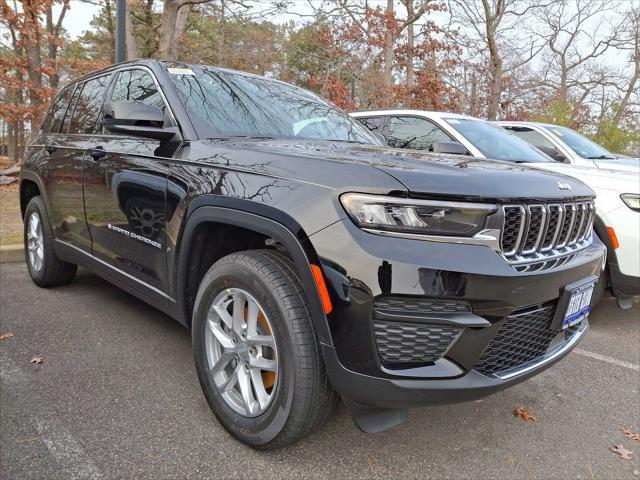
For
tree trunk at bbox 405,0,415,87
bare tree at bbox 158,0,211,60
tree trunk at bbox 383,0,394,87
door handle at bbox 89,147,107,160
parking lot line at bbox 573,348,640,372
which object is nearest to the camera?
door handle at bbox 89,147,107,160

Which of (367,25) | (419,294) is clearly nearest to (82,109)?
(419,294)

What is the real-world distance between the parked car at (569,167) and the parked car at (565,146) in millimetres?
207

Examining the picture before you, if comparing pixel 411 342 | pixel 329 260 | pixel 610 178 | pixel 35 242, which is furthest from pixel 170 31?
pixel 411 342

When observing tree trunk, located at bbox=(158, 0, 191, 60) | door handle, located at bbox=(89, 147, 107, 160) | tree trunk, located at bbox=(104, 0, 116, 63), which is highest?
tree trunk, located at bbox=(104, 0, 116, 63)

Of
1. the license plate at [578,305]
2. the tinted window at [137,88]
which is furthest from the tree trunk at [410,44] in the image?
the license plate at [578,305]

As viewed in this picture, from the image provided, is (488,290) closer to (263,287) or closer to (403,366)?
(403,366)

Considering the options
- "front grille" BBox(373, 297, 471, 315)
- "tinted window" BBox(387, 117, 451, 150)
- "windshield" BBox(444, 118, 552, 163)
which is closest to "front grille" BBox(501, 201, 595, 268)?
"front grille" BBox(373, 297, 471, 315)

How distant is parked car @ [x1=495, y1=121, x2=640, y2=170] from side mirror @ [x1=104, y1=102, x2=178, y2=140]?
15.0ft

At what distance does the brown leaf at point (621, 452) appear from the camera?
7.69ft

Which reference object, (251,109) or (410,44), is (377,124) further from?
(410,44)

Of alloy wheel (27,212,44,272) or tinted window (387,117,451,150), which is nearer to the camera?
alloy wheel (27,212,44,272)

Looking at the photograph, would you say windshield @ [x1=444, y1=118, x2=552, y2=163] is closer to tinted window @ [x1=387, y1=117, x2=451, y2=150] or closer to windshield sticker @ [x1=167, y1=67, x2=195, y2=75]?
tinted window @ [x1=387, y1=117, x2=451, y2=150]

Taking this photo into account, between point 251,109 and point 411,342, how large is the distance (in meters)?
1.77

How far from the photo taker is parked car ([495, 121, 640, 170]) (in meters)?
5.55
